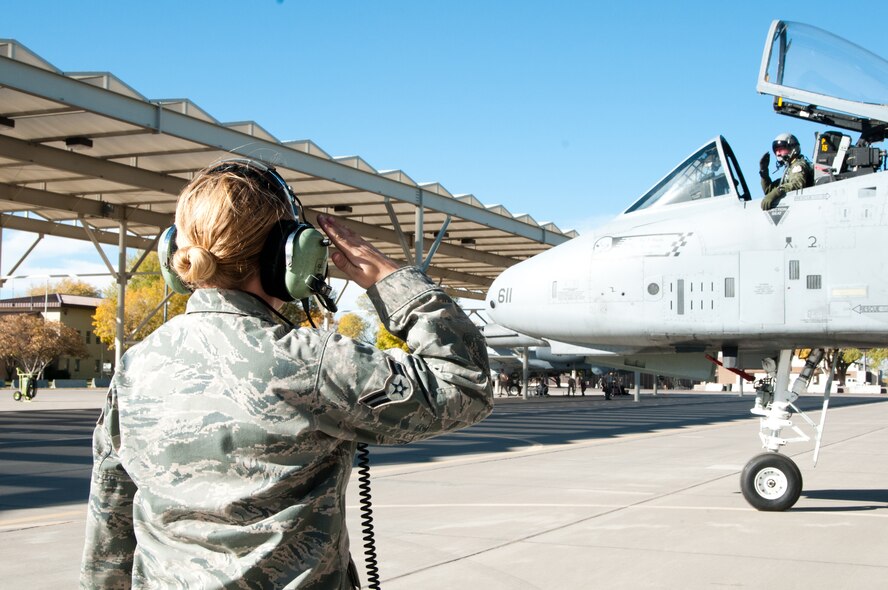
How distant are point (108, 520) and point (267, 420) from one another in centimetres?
55

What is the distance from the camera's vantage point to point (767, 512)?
8.55 m

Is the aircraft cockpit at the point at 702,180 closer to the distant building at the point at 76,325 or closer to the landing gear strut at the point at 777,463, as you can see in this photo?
the landing gear strut at the point at 777,463

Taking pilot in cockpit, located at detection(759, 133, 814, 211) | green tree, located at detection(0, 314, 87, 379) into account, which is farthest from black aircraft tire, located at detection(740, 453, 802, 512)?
green tree, located at detection(0, 314, 87, 379)

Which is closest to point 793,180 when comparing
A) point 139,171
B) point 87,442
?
point 87,442

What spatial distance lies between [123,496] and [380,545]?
512cm

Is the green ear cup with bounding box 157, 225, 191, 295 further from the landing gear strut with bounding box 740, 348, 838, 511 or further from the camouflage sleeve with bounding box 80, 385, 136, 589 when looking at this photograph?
the landing gear strut with bounding box 740, 348, 838, 511

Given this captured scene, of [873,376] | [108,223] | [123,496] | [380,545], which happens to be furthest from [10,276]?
[873,376]

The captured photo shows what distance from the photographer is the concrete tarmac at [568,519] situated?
5939 mm

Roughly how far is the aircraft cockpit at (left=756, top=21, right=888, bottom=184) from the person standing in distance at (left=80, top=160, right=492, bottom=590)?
719 cm

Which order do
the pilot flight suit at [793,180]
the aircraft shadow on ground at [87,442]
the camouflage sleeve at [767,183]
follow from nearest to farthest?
the pilot flight suit at [793,180] → the camouflage sleeve at [767,183] → the aircraft shadow on ground at [87,442]

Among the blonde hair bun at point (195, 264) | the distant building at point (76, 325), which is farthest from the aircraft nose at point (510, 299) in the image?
the distant building at point (76, 325)

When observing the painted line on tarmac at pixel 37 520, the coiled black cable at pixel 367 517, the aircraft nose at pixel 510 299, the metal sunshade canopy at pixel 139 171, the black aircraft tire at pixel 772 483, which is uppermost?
the metal sunshade canopy at pixel 139 171

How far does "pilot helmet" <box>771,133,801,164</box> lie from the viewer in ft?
26.9

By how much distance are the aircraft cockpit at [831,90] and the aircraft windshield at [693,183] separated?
78cm
